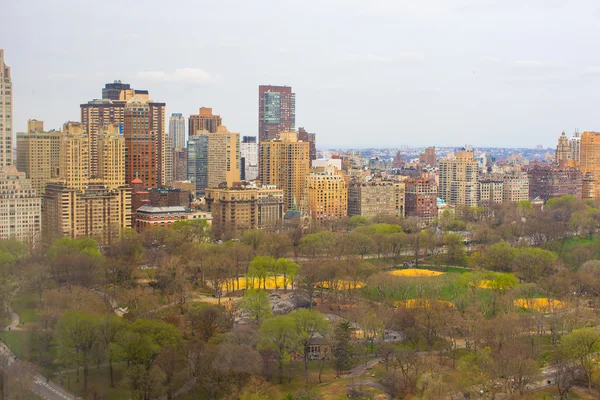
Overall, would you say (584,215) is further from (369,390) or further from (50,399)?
(50,399)

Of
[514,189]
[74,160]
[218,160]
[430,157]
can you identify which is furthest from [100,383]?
[430,157]

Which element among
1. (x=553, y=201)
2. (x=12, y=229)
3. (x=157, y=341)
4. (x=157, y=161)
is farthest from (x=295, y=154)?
(x=157, y=341)

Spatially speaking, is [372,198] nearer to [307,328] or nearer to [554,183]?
[554,183]

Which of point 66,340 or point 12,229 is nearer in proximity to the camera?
point 66,340

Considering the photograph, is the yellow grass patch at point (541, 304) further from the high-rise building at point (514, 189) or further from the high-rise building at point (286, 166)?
the high-rise building at point (514, 189)

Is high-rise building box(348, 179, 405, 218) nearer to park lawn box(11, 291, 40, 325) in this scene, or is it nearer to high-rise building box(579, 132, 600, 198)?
high-rise building box(579, 132, 600, 198)

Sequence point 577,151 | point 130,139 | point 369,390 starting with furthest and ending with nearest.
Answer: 1. point 577,151
2. point 130,139
3. point 369,390

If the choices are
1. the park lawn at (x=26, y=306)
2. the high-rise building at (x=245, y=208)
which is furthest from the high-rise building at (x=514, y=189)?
the park lawn at (x=26, y=306)
